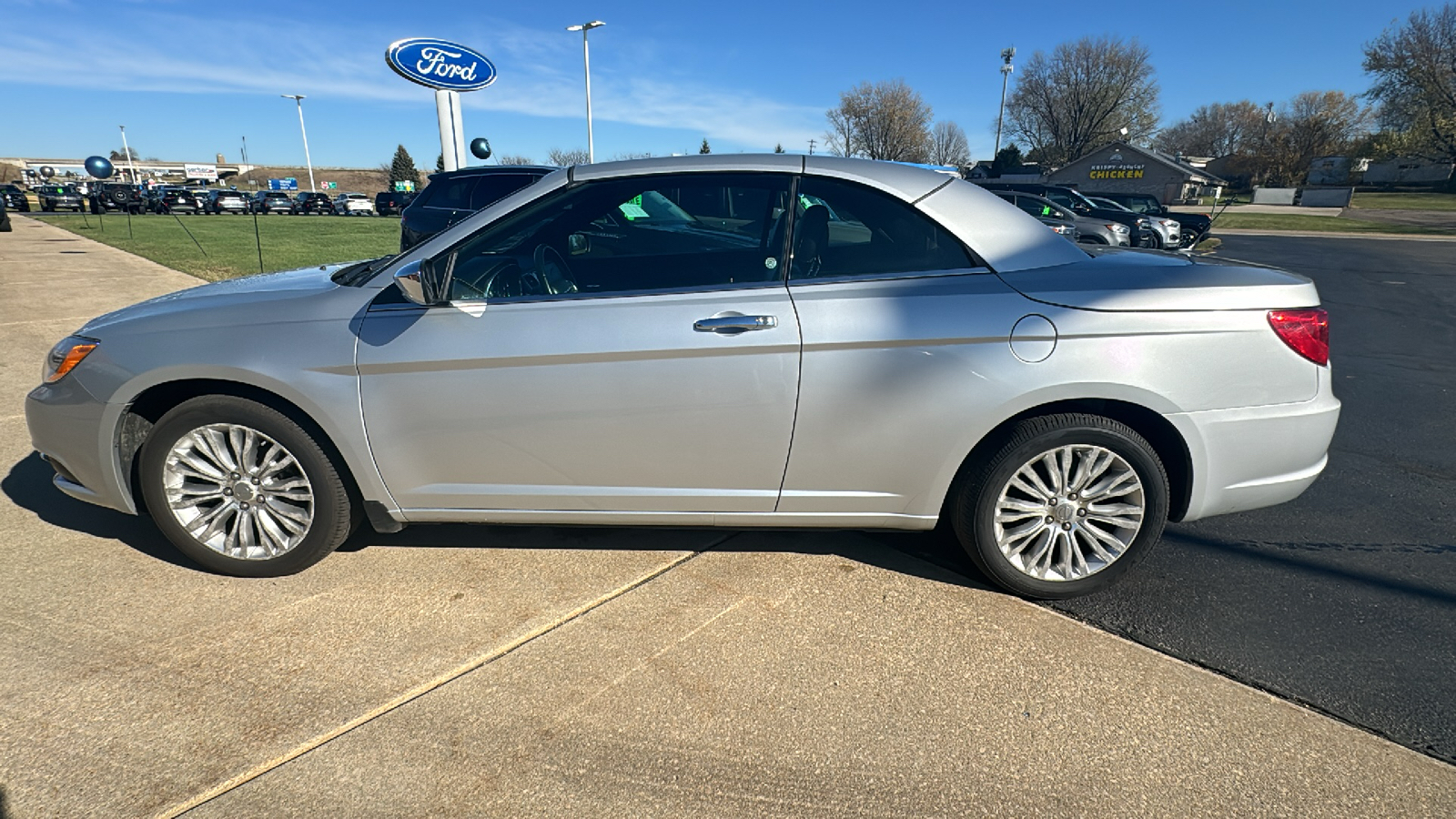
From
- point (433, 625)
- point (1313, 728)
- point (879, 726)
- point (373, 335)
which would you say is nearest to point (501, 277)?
point (373, 335)

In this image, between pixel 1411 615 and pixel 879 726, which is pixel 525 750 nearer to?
pixel 879 726

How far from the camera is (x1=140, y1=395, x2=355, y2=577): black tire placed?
2891 mm

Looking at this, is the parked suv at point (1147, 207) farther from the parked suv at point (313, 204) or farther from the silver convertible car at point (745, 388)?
the parked suv at point (313, 204)

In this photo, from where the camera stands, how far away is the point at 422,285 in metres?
2.70

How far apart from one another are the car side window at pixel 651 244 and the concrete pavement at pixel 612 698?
118cm

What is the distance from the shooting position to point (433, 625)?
2.79 meters

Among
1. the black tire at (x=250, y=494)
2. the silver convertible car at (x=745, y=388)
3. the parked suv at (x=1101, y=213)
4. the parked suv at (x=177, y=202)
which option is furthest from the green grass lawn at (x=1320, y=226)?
the parked suv at (x=177, y=202)

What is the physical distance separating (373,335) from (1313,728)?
3329mm

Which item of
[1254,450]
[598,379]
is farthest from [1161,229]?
[598,379]

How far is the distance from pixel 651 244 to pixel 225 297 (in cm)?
175

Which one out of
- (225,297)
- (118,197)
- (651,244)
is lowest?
(225,297)

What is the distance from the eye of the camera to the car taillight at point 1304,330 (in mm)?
2721

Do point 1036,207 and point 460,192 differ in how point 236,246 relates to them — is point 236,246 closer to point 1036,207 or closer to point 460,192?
point 460,192

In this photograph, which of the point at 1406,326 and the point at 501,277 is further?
the point at 1406,326
